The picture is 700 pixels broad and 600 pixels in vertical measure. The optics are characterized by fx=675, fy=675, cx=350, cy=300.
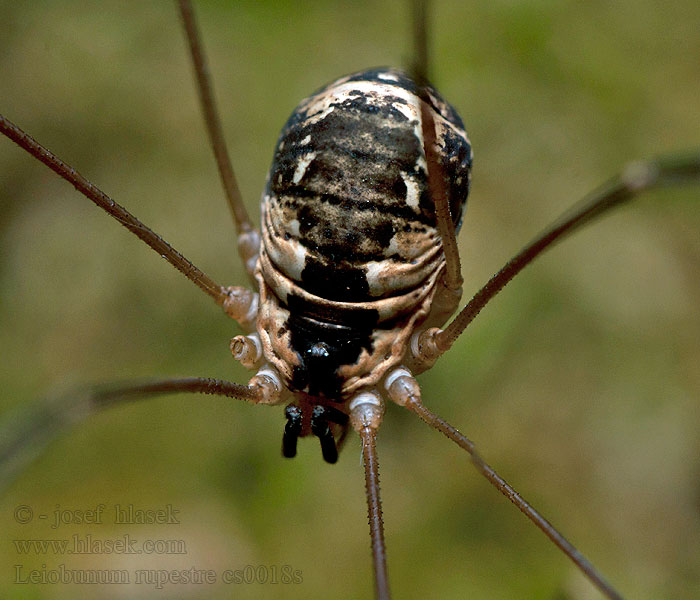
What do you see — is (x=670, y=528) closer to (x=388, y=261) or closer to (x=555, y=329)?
(x=555, y=329)

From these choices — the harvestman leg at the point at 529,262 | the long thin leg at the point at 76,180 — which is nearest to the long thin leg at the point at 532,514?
the harvestman leg at the point at 529,262

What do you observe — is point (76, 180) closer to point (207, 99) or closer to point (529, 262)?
point (207, 99)

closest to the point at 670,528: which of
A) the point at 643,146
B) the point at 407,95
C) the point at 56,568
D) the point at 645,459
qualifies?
the point at 645,459

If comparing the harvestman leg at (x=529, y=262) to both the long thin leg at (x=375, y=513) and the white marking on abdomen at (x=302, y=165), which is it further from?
the white marking on abdomen at (x=302, y=165)

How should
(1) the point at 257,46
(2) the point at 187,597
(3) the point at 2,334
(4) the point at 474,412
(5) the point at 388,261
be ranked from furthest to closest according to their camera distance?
(1) the point at 257,46
(3) the point at 2,334
(4) the point at 474,412
(2) the point at 187,597
(5) the point at 388,261

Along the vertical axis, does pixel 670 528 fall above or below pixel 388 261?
below

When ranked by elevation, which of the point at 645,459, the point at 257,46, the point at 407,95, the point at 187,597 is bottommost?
the point at 187,597
